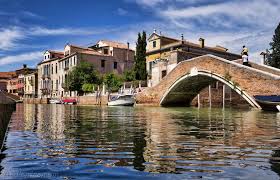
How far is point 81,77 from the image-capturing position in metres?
38.5

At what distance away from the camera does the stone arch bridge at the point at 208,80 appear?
15094 millimetres

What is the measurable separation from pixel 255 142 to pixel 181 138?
114cm

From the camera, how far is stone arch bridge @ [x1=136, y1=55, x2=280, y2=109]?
49.5 feet

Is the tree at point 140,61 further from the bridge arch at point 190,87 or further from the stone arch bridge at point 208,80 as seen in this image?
the bridge arch at point 190,87

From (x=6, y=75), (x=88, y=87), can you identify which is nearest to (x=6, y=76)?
(x=6, y=75)

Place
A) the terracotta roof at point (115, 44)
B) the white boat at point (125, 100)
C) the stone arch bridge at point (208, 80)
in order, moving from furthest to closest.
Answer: the terracotta roof at point (115, 44), the white boat at point (125, 100), the stone arch bridge at point (208, 80)

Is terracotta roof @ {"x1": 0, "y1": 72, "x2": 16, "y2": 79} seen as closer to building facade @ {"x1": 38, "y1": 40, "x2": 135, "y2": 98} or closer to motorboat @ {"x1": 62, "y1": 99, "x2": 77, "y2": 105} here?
building facade @ {"x1": 38, "y1": 40, "x2": 135, "y2": 98}

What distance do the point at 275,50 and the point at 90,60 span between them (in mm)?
21152

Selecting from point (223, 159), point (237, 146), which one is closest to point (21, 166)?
point (223, 159)

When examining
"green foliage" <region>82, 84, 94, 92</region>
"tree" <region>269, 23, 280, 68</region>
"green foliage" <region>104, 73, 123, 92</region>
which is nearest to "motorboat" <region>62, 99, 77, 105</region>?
"green foliage" <region>82, 84, 94, 92</region>

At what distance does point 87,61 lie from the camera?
42531 millimetres

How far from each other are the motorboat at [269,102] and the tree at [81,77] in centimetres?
2542

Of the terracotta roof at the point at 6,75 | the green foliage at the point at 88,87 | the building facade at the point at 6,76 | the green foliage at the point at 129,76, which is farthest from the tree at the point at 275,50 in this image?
the terracotta roof at the point at 6,75

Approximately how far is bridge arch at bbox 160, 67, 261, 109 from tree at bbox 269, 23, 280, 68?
36.5 feet
